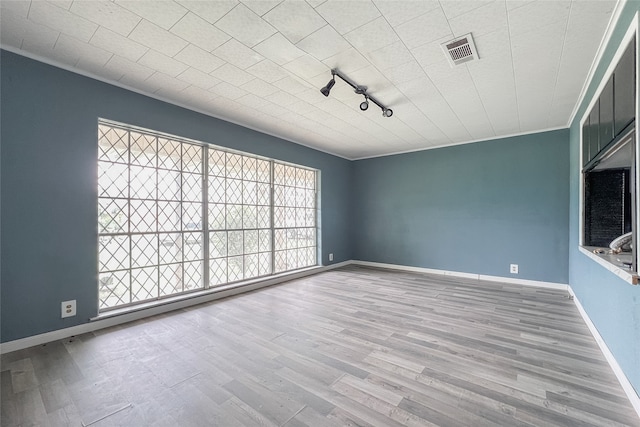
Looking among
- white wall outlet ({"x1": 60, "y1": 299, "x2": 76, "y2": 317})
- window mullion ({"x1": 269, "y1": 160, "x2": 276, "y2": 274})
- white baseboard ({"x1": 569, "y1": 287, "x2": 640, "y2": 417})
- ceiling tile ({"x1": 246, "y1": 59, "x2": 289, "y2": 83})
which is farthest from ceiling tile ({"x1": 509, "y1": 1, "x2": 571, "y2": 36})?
white wall outlet ({"x1": 60, "y1": 299, "x2": 76, "y2": 317})

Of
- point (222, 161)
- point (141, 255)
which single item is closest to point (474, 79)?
point (222, 161)

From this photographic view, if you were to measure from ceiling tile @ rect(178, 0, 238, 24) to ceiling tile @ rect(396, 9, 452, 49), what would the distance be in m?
1.28

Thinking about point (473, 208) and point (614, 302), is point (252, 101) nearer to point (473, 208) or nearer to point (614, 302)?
point (614, 302)

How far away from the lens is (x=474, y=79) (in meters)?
2.86

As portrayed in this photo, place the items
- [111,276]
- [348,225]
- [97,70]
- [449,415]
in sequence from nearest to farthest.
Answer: [449,415]
[97,70]
[111,276]
[348,225]

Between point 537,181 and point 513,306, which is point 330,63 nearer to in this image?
point 513,306

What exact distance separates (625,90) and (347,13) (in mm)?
1913

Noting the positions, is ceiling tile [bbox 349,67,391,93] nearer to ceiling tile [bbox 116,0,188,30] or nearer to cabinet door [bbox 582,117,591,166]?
ceiling tile [bbox 116,0,188,30]

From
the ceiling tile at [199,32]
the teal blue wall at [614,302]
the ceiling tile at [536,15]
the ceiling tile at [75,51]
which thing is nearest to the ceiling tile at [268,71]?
the ceiling tile at [199,32]

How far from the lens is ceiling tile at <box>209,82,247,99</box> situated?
3.05 metres

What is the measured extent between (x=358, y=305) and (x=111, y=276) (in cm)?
300

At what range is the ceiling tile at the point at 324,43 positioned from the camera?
214 cm

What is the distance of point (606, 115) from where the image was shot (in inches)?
85.0

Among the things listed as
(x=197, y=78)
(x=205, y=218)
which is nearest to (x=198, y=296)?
(x=205, y=218)
